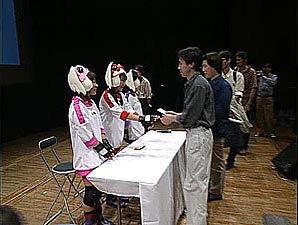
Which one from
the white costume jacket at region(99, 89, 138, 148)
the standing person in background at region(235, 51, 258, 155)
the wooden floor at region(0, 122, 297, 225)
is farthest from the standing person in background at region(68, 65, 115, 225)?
the standing person in background at region(235, 51, 258, 155)

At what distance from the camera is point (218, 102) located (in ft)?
8.47

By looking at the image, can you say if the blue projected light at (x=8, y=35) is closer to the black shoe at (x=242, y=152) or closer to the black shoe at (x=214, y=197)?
the black shoe at (x=214, y=197)

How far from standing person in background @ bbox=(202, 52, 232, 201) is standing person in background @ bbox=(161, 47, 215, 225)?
16.8 inches

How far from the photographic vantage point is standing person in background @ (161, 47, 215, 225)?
2.01 metres

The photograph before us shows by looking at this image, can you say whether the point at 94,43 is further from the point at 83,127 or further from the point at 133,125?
the point at 83,127

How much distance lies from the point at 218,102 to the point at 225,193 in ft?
3.29

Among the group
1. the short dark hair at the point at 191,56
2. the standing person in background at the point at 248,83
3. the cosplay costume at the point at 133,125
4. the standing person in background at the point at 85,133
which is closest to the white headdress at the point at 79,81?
the standing person in background at the point at 85,133

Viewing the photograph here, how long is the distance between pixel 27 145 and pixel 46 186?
197 cm

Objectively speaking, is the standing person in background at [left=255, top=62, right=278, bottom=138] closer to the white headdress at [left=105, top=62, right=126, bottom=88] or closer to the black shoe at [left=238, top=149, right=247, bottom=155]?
the white headdress at [left=105, top=62, right=126, bottom=88]

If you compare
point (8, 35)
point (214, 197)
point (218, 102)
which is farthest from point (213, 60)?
point (8, 35)

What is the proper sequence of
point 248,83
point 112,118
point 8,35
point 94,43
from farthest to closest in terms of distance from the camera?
point 94,43, point 8,35, point 248,83, point 112,118

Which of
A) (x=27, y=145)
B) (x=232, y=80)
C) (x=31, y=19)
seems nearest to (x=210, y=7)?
(x=232, y=80)

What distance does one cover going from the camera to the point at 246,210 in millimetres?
2707

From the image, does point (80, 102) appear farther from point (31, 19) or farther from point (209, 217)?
point (31, 19)
